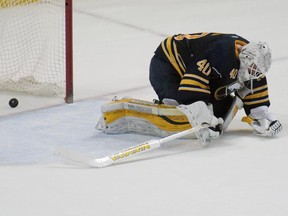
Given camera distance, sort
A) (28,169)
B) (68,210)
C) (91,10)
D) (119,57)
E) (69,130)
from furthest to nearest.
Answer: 1. (91,10)
2. (119,57)
3. (69,130)
4. (28,169)
5. (68,210)

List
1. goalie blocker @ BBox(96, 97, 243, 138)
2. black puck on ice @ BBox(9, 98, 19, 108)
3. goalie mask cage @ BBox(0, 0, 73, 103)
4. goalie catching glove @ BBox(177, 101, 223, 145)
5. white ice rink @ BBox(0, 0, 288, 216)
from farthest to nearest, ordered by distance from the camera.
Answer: goalie mask cage @ BBox(0, 0, 73, 103) < black puck on ice @ BBox(9, 98, 19, 108) < goalie blocker @ BBox(96, 97, 243, 138) < goalie catching glove @ BBox(177, 101, 223, 145) < white ice rink @ BBox(0, 0, 288, 216)

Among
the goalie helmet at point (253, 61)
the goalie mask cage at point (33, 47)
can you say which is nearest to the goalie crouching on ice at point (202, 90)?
the goalie helmet at point (253, 61)

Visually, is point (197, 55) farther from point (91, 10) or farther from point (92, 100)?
point (91, 10)

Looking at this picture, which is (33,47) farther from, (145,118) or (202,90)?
(202,90)

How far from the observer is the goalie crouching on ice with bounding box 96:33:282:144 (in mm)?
3006

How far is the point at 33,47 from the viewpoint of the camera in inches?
156

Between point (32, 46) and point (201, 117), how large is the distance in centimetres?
120

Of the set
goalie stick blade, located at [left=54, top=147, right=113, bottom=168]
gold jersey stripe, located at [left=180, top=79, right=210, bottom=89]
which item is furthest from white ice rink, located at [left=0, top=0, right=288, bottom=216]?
gold jersey stripe, located at [left=180, top=79, right=210, bottom=89]

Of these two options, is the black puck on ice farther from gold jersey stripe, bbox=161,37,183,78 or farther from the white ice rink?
gold jersey stripe, bbox=161,37,183,78

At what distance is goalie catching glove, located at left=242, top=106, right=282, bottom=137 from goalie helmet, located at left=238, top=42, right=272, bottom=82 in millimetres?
172

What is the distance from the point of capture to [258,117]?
318 cm

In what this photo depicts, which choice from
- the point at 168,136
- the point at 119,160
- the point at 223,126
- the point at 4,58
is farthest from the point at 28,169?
the point at 4,58

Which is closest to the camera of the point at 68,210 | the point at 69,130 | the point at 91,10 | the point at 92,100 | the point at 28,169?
the point at 68,210

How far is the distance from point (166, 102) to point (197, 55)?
247 mm
